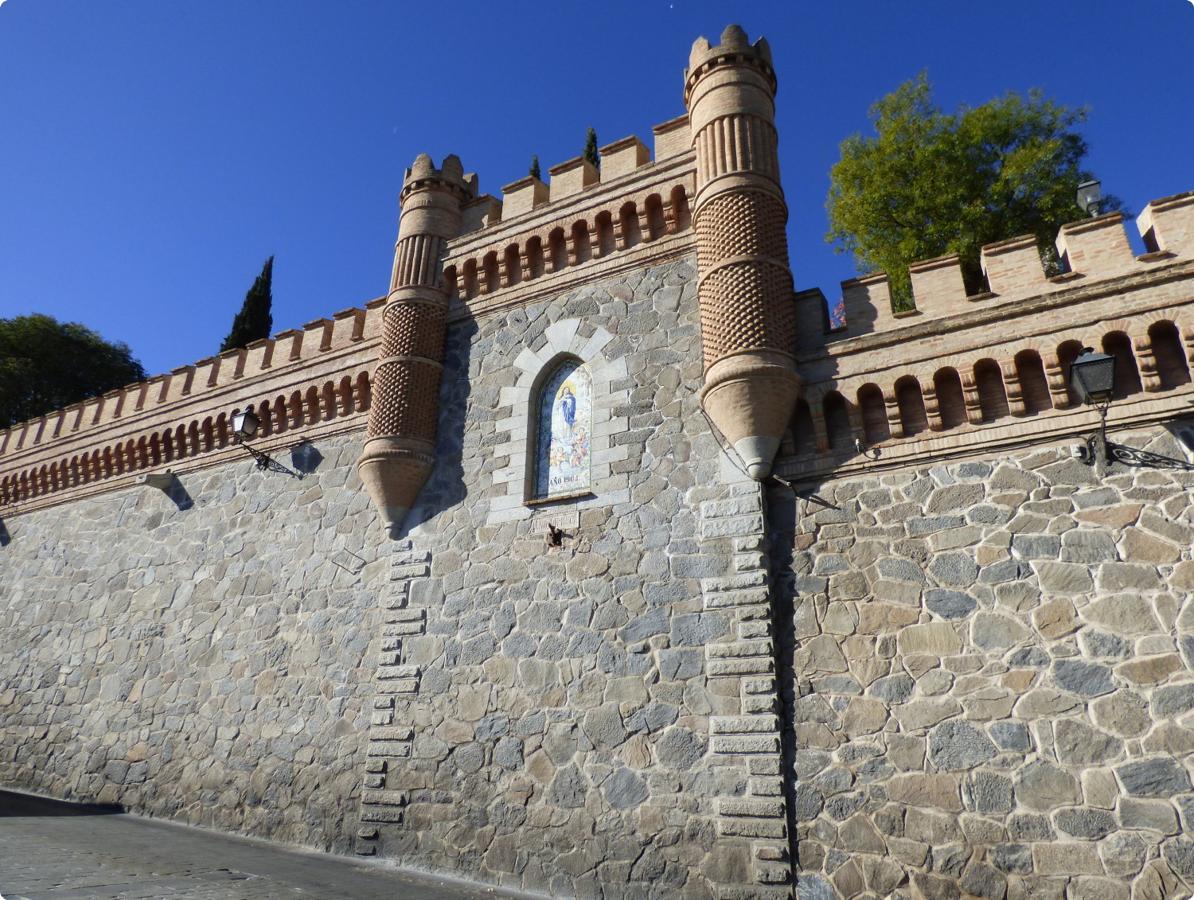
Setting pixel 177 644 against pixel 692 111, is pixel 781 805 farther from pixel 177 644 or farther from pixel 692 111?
pixel 177 644

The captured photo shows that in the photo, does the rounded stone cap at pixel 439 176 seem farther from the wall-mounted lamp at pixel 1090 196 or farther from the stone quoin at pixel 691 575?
the wall-mounted lamp at pixel 1090 196

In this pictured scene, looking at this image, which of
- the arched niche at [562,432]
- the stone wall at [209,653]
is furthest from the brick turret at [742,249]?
the stone wall at [209,653]

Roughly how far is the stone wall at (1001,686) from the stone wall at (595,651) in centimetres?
59

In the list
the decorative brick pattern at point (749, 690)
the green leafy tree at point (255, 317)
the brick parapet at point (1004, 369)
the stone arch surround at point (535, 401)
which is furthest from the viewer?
the green leafy tree at point (255, 317)

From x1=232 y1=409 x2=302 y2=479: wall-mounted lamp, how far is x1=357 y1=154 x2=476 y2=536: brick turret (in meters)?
1.78

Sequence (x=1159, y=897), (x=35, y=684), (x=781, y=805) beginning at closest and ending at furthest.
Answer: (x=1159, y=897), (x=781, y=805), (x=35, y=684)

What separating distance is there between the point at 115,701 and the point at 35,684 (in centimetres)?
225

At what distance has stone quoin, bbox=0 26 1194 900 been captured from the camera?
5.77 m

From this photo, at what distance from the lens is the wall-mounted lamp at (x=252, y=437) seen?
1080 cm

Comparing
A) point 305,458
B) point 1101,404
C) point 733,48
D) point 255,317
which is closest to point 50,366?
point 255,317

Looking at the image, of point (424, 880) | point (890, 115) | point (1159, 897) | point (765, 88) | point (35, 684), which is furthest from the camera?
point (890, 115)

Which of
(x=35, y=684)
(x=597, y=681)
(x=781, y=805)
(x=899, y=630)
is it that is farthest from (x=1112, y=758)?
(x=35, y=684)

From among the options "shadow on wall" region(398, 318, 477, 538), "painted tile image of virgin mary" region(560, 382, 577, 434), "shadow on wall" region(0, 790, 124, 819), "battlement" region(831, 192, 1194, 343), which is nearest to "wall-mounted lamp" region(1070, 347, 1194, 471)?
"battlement" region(831, 192, 1194, 343)

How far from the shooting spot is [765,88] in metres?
8.68
